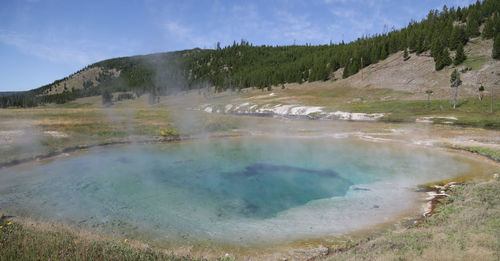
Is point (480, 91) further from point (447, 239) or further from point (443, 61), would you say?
point (447, 239)

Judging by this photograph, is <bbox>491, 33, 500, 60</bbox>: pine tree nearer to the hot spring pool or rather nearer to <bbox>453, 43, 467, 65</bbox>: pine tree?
<bbox>453, 43, 467, 65</bbox>: pine tree

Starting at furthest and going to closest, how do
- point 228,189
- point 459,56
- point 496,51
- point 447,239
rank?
point 459,56 < point 496,51 < point 228,189 < point 447,239

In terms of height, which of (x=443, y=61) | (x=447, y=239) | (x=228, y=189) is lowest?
(x=228, y=189)

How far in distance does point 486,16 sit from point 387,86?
5025 centimetres

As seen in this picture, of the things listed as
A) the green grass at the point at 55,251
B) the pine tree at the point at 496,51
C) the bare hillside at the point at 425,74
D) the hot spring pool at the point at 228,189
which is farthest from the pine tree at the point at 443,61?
the green grass at the point at 55,251

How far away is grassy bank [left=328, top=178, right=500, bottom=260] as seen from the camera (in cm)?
657

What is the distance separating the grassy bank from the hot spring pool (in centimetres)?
183

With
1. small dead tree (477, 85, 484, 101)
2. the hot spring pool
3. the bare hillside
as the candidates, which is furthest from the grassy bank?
the bare hillside

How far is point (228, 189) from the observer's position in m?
15.8

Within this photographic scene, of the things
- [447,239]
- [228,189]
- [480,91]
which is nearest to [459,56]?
[480,91]

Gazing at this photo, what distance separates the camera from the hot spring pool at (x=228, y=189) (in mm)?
10914

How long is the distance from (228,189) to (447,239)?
34.7 feet

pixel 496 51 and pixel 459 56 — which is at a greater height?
pixel 496 51

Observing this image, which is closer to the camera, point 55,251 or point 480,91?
point 55,251
